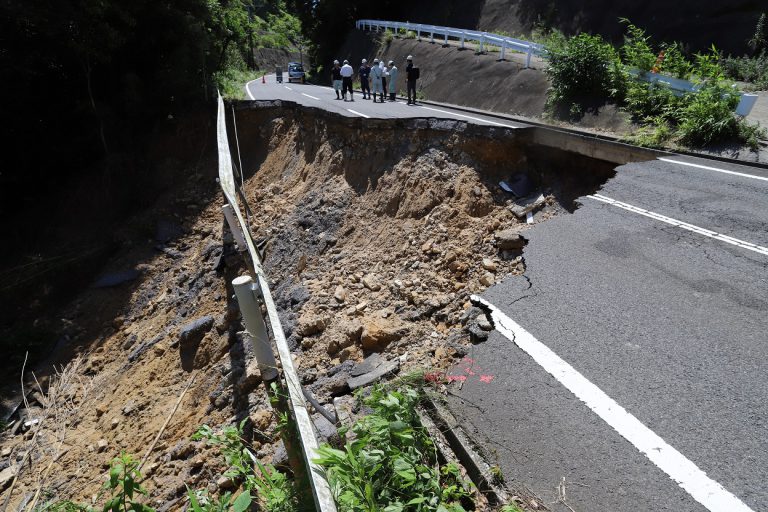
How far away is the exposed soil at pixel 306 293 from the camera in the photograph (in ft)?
18.4

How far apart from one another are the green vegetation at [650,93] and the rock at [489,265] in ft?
15.5

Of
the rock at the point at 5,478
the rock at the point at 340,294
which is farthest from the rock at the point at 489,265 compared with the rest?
the rock at the point at 5,478

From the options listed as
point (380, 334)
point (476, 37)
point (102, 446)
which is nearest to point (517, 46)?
point (476, 37)

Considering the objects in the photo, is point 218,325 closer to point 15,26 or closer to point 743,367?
point 743,367

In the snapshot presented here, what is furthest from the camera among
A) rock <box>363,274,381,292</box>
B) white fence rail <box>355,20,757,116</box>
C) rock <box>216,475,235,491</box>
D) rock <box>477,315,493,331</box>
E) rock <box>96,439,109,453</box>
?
white fence rail <box>355,20,757,116</box>

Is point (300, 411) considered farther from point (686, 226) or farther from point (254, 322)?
point (686, 226)

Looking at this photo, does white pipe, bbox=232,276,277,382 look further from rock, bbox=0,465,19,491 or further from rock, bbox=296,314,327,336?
rock, bbox=0,465,19,491

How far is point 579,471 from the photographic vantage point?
309cm

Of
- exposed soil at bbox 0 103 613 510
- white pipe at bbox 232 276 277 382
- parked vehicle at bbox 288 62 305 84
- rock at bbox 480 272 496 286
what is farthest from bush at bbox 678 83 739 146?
parked vehicle at bbox 288 62 305 84

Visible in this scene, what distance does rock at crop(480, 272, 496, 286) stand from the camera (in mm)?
5691

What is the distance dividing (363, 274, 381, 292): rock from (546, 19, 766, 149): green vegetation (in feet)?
18.6

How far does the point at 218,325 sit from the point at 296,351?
7.16ft

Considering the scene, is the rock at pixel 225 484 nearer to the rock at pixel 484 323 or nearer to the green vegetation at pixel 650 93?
the rock at pixel 484 323

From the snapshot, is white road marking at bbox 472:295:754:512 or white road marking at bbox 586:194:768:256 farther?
white road marking at bbox 586:194:768:256
